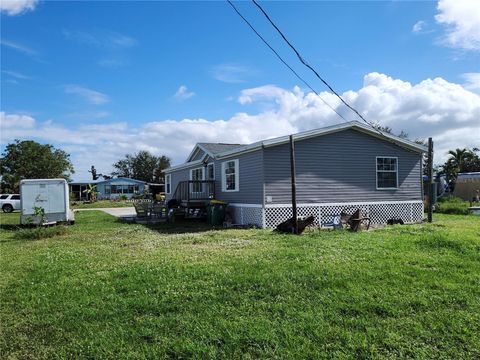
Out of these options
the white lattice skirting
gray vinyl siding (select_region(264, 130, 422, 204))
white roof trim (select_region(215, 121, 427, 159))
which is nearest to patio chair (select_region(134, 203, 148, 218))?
white roof trim (select_region(215, 121, 427, 159))

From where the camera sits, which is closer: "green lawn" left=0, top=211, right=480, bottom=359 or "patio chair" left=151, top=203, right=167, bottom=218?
"green lawn" left=0, top=211, right=480, bottom=359

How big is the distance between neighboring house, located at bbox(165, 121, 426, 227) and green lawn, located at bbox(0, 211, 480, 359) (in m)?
5.96

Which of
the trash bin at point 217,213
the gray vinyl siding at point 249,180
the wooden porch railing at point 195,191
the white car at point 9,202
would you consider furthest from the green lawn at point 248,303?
the white car at point 9,202

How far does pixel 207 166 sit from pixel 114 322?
629 inches

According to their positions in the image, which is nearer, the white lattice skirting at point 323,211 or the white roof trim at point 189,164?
the white lattice skirting at point 323,211

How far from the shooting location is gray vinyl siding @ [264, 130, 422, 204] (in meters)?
14.4

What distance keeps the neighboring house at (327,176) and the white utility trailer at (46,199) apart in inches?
257

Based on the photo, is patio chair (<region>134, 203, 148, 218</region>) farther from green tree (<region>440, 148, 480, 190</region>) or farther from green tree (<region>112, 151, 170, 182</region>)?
green tree (<region>112, 151, 170, 182</region>)

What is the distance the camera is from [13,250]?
10.0 m

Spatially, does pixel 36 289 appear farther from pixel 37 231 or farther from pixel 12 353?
pixel 37 231

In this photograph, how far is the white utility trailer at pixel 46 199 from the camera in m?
16.4

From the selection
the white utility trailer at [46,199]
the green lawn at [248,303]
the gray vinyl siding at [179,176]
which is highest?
the gray vinyl siding at [179,176]

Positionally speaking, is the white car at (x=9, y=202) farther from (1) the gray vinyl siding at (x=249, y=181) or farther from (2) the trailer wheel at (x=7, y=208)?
(1) the gray vinyl siding at (x=249, y=181)

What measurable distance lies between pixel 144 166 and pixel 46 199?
59738 mm
